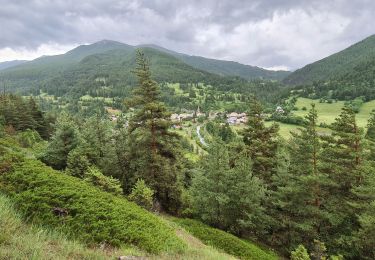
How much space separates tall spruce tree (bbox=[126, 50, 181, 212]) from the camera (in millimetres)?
23312

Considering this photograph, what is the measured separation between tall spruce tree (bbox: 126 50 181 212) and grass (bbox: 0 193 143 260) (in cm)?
1577

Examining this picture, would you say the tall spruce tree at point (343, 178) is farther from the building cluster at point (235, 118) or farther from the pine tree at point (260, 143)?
the building cluster at point (235, 118)

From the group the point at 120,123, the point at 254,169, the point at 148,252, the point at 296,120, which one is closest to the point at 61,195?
the point at 148,252

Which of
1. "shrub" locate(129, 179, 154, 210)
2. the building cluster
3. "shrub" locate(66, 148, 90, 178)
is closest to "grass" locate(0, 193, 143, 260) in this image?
"shrub" locate(129, 179, 154, 210)

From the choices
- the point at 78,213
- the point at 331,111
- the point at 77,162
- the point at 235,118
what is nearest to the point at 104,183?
the point at 77,162

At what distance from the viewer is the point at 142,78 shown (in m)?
23.3

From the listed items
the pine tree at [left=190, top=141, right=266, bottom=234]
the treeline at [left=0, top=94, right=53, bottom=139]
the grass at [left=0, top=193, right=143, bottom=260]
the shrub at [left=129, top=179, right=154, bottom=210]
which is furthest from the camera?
the treeline at [left=0, top=94, right=53, bottom=139]

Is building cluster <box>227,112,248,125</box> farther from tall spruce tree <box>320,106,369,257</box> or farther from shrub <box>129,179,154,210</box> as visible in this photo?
shrub <box>129,179,154,210</box>

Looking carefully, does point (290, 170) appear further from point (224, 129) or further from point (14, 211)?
point (224, 129)

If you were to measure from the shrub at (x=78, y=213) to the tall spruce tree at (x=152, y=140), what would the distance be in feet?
43.6

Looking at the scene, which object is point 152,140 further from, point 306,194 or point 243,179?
point 306,194

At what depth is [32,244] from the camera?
18.1ft

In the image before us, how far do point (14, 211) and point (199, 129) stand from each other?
153 metres

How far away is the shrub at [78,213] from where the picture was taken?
780cm
